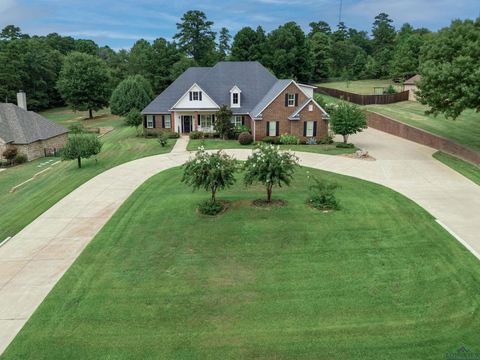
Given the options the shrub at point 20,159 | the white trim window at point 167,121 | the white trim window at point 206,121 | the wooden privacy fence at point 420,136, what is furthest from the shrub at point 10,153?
the wooden privacy fence at point 420,136

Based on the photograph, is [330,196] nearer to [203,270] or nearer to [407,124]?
[203,270]

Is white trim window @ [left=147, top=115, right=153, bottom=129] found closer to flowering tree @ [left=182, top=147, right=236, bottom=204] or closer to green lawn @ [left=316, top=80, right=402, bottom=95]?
flowering tree @ [left=182, top=147, right=236, bottom=204]

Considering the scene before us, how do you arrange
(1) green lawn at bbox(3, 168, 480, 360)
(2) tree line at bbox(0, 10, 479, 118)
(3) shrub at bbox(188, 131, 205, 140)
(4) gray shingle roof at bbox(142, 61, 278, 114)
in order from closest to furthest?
(1) green lawn at bbox(3, 168, 480, 360), (3) shrub at bbox(188, 131, 205, 140), (4) gray shingle roof at bbox(142, 61, 278, 114), (2) tree line at bbox(0, 10, 479, 118)

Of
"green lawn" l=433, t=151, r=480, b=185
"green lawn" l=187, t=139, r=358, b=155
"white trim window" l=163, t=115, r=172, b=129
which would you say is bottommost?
"green lawn" l=433, t=151, r=480, b=185

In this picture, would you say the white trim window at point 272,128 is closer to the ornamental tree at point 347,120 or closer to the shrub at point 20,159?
the ornamental tree at point 347,120

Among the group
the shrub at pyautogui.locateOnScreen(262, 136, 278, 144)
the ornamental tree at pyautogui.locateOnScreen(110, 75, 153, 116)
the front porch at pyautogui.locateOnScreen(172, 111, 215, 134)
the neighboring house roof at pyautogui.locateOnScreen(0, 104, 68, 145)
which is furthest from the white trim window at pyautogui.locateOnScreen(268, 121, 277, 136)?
the ornamental tree at pyautogui.locateOnScreen(110, 75, 153, 116)

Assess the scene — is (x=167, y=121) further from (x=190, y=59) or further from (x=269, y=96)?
(x=190, y=59)

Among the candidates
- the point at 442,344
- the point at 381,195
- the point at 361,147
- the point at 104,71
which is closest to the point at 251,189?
the point at 381,195
